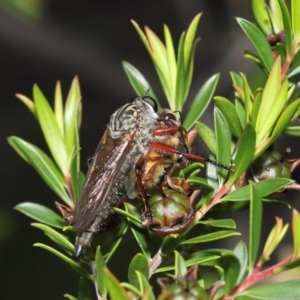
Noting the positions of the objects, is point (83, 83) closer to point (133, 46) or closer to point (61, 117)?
point (133, 46)

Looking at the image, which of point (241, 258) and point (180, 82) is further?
point (180, 82)

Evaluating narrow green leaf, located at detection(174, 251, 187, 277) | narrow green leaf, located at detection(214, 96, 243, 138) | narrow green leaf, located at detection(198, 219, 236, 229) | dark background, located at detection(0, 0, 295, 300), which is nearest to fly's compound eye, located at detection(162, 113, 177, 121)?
narrow green leaf, located at detection(214, 96, 243, 138)

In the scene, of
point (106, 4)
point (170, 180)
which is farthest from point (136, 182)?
point (106, 4)

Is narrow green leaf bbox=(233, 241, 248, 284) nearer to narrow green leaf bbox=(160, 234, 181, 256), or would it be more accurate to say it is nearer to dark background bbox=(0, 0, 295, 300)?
narrow green leaf bbox=(160, 234, 181, 256)

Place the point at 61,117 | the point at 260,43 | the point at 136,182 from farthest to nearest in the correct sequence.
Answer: the point at 61,117
the point at 136,182
the point at 260,43

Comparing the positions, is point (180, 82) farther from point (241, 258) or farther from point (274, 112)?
point (241, 258)

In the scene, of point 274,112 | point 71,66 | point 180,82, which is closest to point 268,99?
point 274,112
